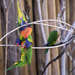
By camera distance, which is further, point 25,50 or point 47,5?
point 47,5

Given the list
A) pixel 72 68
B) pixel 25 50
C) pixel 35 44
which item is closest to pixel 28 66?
pixel 35 44

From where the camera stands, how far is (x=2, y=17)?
617mm

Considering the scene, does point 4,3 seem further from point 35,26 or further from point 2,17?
point 35,26

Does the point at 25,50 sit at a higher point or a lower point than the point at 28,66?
higher

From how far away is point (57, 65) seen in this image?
759 mm

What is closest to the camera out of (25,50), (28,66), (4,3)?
(25,50)

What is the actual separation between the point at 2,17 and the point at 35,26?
0.19m

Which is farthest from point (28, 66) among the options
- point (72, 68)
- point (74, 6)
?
point (74, 6)

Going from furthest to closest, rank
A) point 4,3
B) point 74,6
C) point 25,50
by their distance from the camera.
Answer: point 74,6, point 4,3, point 25,50

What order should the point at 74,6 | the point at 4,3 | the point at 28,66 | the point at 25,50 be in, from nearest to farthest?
the point at 25,50 → the point at 4,3 → the point at 28,66 → the point at 74,6

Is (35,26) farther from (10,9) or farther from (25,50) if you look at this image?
(25,50)

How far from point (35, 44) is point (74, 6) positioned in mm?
382

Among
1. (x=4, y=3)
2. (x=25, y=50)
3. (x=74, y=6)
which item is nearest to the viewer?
(x=25, y=50)

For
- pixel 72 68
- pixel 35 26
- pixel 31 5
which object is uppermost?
pixel 31 5
